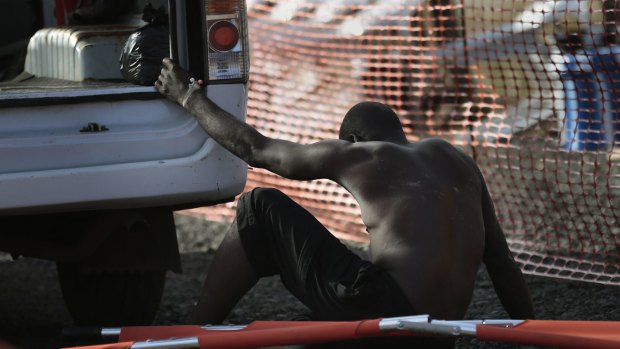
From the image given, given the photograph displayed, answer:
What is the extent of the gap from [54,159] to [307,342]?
1.23 meters

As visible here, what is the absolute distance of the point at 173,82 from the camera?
432cm

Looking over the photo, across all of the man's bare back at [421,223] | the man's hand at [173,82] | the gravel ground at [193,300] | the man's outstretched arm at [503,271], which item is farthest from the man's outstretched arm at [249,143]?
the gravel ground at [193,300]

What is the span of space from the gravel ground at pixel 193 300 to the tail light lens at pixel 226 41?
4.76 feet

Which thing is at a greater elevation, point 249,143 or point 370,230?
A: point 249,143

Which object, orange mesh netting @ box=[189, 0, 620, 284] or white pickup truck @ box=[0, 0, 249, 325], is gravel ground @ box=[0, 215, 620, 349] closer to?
white pickup truck @ box=[0, 0, 249, 325]

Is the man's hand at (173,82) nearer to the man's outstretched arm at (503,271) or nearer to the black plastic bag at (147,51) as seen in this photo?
the black plastic bag at (147,51)

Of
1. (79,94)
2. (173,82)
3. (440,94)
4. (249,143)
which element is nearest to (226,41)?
(173,82)

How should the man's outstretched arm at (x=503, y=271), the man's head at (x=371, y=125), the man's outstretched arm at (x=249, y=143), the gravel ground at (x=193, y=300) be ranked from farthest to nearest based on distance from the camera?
1. the gravel ground at (x=193, y=300)
2. the man's outstretched arm at (x=503, y=271)
3. the man's head at (x=371, y=125)
4. the man's outstretched arm at (x=249, y=143)

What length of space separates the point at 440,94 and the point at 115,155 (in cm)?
477

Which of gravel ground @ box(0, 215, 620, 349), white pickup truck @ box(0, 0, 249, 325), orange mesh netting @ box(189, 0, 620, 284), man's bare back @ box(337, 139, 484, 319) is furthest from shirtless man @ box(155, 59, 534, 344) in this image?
orange mesh netting @ box(189, 0, 620, 284)

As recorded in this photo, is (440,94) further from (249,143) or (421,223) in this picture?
(421,223)

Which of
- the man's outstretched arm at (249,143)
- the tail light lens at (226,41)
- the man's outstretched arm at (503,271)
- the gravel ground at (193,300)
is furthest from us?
the gravel ground at (193,300)

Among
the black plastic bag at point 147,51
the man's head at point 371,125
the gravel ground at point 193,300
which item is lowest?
the gravel ground at point 193,300

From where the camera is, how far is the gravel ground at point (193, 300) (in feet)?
17.6
